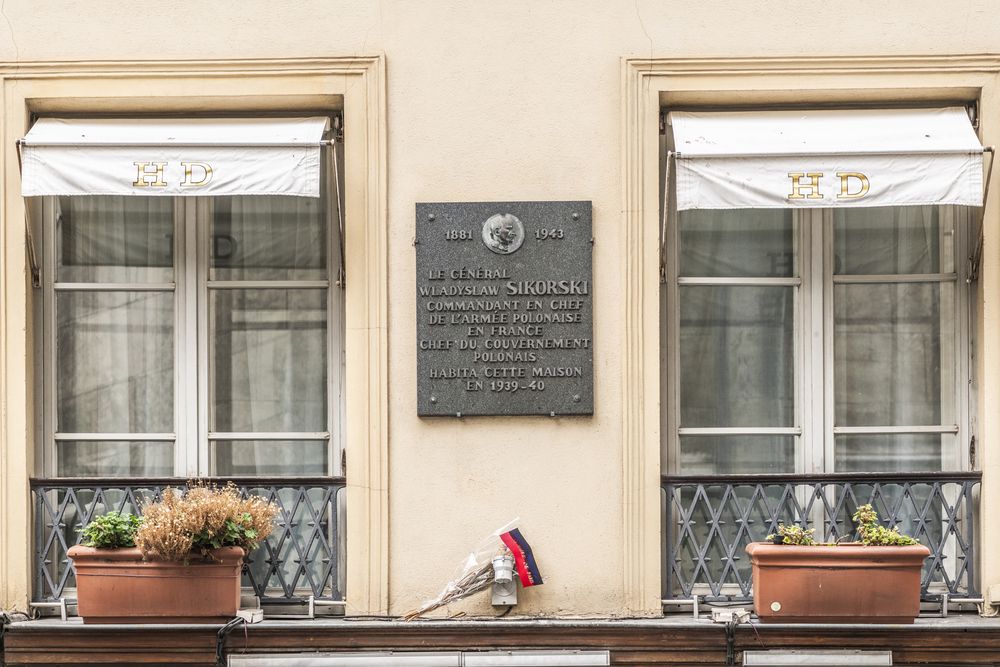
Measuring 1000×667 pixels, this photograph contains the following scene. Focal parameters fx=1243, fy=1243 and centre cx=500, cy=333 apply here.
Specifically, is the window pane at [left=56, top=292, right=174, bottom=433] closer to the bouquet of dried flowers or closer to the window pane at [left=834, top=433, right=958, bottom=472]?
the bouquet of dried flowers

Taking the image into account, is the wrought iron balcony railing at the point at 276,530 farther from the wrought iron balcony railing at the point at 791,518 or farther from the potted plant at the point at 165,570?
the wrought iron balcony railing at the point at 791,518

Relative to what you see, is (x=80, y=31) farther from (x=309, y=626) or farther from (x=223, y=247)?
(x=309, y=626)

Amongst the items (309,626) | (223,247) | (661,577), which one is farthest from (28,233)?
(661,577)

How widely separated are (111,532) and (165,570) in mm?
386

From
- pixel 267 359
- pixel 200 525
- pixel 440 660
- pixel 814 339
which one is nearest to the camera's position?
pixel 200 525

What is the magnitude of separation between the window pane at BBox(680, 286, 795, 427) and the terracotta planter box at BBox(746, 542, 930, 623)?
98 centimetres

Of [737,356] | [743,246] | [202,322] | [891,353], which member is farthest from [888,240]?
[202,322]

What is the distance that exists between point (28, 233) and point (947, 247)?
18.5 ft

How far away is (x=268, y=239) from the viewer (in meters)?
7.82

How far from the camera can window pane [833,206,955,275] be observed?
7.73 m

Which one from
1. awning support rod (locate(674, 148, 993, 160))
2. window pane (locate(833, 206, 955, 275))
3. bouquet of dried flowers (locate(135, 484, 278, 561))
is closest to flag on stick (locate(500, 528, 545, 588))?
bouquet of dried flowers (locate(135, 484, 278, 561))

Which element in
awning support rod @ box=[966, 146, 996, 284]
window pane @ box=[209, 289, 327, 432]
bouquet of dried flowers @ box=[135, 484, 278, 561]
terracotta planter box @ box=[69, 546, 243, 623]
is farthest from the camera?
window pane @ box=[209, 289, 327, 432]

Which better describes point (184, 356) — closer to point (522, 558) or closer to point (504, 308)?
point (504, 308)

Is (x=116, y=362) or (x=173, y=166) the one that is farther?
(x=116, y=362)
